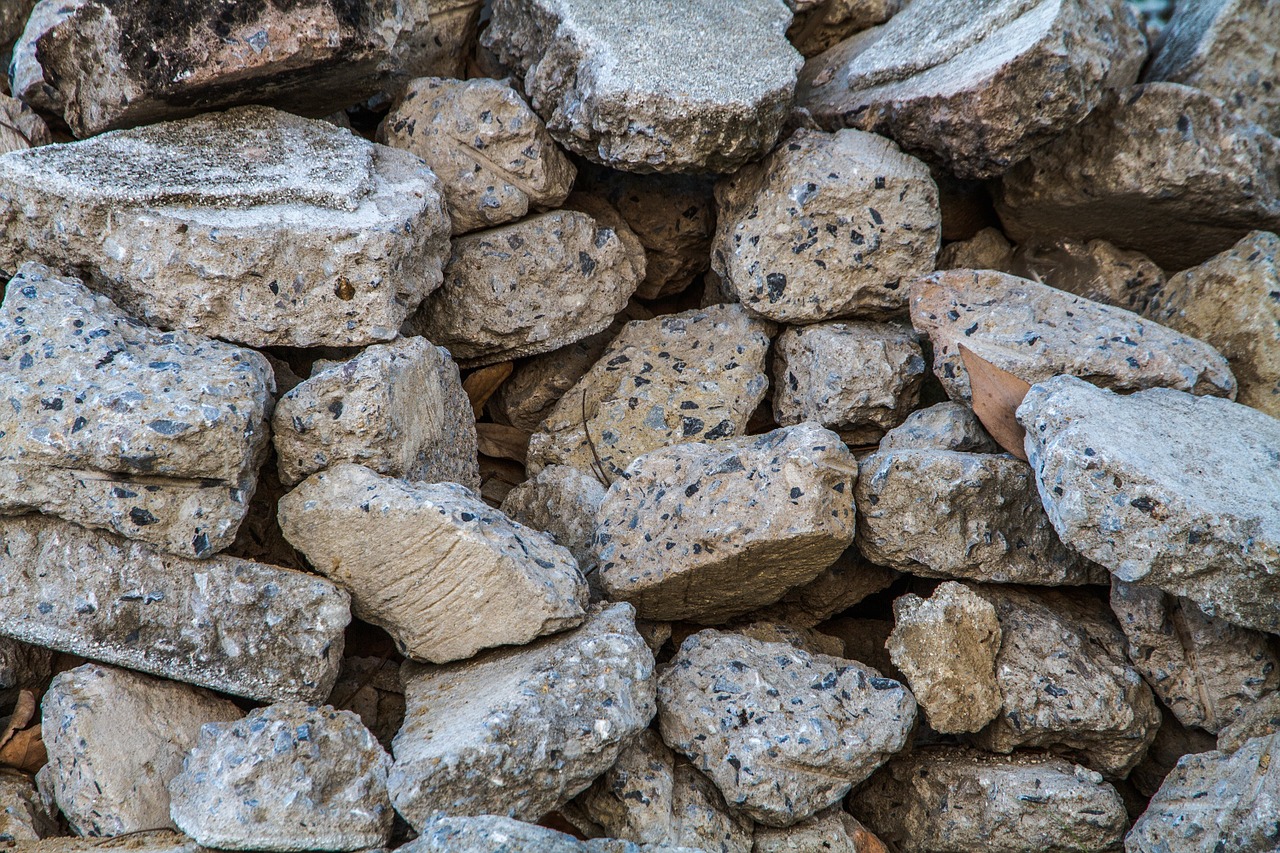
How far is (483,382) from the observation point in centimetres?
289

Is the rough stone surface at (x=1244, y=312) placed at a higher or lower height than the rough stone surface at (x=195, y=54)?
lower

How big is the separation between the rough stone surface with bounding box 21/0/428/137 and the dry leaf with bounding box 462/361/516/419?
825 millimetres

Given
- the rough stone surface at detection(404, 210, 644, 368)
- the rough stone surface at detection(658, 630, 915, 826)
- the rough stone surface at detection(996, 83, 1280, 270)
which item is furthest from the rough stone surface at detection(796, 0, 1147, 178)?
the rough stone surface at detection(658, 630, 915, 826)

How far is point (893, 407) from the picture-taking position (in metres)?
2.66

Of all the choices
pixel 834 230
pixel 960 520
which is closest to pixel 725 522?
pixel 960 520

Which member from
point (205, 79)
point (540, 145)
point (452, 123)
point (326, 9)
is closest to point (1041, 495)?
point (540, 145)

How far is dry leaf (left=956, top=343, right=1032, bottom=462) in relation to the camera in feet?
7.91

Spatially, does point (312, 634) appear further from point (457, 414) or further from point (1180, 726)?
point (1180, 726)

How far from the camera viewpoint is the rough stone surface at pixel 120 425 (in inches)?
76.2

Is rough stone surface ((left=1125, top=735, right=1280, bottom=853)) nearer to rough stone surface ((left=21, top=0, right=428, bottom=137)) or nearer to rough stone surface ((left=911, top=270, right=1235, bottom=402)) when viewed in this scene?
rough stone surface ((left=911, top=270, right=1235, bottom=402))

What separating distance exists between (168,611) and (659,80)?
5.32 ft

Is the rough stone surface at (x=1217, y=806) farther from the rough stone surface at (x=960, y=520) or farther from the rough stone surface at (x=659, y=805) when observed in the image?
the rough stone surface at (x=659, y=805)

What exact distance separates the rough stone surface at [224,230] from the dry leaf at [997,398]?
1352 millimetres

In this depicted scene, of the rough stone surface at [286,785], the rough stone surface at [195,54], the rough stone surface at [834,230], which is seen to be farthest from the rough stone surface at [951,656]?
the rough stone surface at [195,54]
